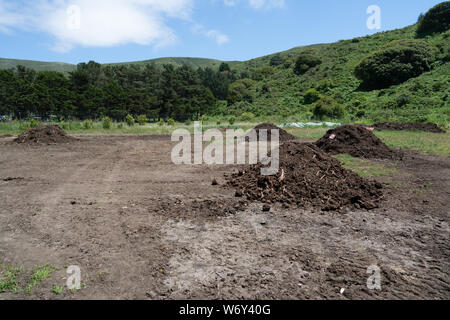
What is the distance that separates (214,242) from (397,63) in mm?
41491

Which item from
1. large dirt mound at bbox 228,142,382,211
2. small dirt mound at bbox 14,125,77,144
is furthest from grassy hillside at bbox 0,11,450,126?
small dirt mound at bbox 14,125,77,144

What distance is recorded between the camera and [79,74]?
51.4 meters

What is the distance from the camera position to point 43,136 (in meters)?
16.4

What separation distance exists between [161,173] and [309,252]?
243 inches

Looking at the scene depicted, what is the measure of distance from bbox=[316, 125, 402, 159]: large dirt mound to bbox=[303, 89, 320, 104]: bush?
101 feet

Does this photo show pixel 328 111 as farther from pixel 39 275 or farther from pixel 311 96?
pixel 39 275

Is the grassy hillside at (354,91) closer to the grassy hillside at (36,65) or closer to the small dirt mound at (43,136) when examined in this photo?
the small dirt mound at (43,136)

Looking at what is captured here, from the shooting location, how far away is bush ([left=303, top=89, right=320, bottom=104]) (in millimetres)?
40719

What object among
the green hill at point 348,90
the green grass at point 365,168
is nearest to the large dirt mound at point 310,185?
the green grass at point 365,168

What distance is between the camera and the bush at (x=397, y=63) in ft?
115

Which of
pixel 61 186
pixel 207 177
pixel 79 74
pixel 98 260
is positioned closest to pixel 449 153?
pixel 207 177

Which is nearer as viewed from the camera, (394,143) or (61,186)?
(61,186)

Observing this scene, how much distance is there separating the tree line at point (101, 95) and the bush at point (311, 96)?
63.8 feet

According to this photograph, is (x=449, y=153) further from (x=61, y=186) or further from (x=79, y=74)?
(x=79, y=74)
